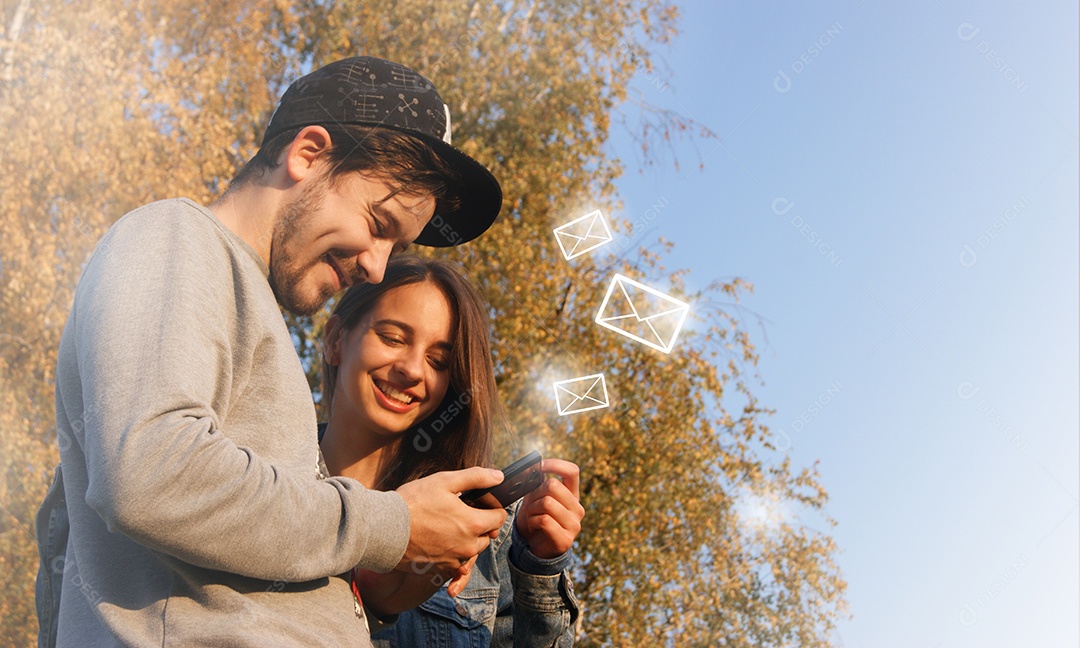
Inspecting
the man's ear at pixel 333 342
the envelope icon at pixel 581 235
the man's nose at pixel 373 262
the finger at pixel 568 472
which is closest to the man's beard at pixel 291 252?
the man's nose at pixel 373 262

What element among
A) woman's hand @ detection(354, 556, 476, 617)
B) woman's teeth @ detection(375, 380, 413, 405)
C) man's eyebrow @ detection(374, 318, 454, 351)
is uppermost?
woman's hand @ detection(354, 556, 476, 617)

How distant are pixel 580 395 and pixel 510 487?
1076cm

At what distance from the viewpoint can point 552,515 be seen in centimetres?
235

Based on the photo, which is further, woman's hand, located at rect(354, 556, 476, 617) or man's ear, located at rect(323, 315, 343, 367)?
man's ear, located at rect(323, 315, 343, 367)

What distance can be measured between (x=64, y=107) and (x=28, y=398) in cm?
443

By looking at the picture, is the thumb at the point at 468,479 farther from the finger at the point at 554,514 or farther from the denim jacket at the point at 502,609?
the denim jacket at the point at 502,609

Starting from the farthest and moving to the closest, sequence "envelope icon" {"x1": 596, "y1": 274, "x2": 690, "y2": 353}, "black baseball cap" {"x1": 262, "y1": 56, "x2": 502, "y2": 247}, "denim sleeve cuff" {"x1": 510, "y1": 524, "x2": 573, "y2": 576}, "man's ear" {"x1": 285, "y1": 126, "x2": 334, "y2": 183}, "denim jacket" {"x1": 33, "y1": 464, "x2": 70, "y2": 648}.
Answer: "envelope icon" {"x1": 596, "y1": 274, "x2": 690, "y2": 353}, "denim sleeve cuff" {"x1": 510, "y1": 524, "x2": 573, "y2": 576}, "black baseball cap" {"x1": 262, "y1": 56, "x2": 502, "y2": 247}, "man's ear" {"x1": 285, "y1": 126, "x2": 334, "y2": 183}, "denim jacket" {"x1": 33, "y1": 464, "x2": 70, "y2": 648}

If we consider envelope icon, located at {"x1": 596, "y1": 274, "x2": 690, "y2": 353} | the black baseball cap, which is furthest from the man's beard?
envelope icon, located at {"x1": 596, "y1": 274, "x2": 690, "y2": 353}

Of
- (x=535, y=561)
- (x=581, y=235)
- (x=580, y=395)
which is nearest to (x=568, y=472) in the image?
(x=535, y=561)

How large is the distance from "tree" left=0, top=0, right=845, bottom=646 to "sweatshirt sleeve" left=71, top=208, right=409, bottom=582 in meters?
11.2

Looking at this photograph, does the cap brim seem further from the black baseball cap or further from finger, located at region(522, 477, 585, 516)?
finger, located at region(522, 477, 585, 516)

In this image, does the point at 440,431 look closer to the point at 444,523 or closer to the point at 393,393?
the point at 393,393

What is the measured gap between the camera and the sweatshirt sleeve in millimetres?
1314

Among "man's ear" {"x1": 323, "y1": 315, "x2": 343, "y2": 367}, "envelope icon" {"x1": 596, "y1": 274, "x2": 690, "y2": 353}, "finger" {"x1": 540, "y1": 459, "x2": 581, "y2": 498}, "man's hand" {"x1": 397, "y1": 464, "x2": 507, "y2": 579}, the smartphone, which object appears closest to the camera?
"man's hand" {"x1": 397, "y1": 464, "x2": 507, "y2": 579}
